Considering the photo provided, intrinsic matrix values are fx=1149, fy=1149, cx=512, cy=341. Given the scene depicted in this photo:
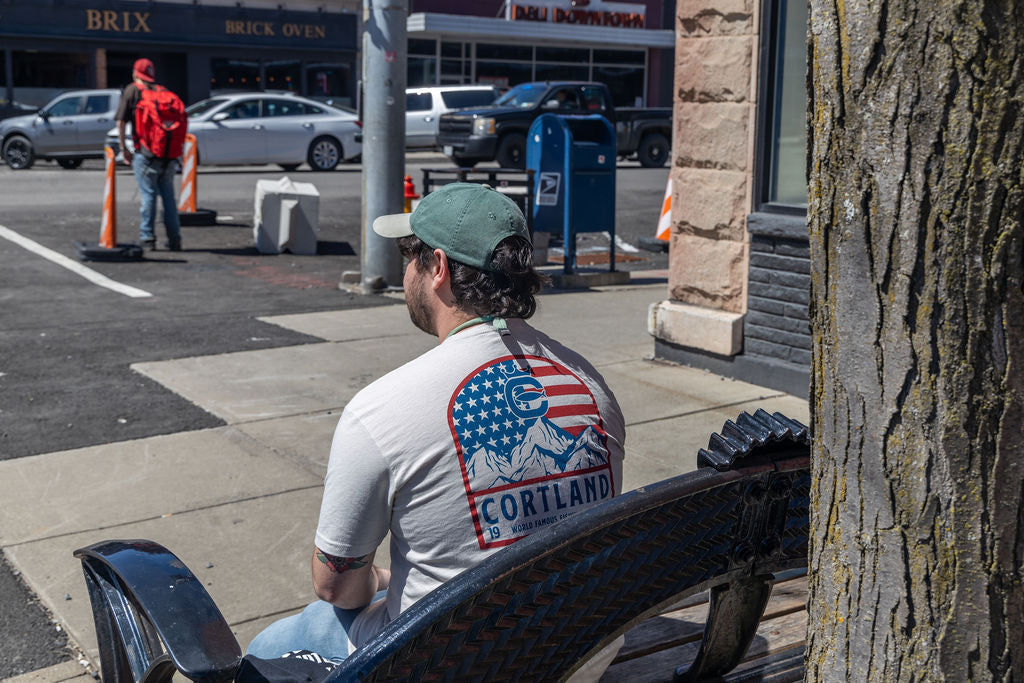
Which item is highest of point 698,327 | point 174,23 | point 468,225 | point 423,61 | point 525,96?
point 174,23

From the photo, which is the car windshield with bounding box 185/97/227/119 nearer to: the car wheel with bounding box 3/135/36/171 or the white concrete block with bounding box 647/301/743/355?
the car wheel with bounding box 3/135/36/171

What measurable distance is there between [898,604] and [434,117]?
26.6 meters

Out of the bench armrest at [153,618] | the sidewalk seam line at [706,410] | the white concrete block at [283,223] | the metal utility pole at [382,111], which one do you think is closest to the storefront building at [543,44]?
the white concrete block at [283,223]

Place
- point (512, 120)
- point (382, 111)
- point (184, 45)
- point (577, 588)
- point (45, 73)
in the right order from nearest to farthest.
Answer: point (577, 588) → point (382, 111) → point (512, 120) → point (45, 73) → point (184, 45)

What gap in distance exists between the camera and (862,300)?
1629mm

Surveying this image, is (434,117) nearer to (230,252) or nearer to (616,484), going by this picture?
(230,252)

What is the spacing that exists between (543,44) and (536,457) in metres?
37.3

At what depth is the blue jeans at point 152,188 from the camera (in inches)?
450

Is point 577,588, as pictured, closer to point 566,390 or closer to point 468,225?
point 566,390

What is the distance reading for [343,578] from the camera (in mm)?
2332

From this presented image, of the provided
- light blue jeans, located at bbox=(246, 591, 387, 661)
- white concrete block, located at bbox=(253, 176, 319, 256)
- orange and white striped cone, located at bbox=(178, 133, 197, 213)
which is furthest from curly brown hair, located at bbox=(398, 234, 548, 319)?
orange and white striped cone, located at bbox=(178, 133, 197, 213)

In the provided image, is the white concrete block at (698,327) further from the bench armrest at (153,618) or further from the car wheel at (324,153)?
the car wheel at (324,153)

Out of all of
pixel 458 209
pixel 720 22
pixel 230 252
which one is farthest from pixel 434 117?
pixel 458 209

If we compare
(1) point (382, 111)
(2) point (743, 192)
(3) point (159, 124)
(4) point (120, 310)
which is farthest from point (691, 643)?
(3) point (159, 124)
